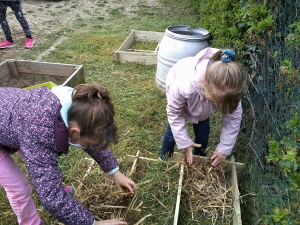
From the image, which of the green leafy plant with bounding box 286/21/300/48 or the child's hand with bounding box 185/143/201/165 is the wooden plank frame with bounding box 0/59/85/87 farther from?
the green leafy plant with bounding box 286/21/300/48

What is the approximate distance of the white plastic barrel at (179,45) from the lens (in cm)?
377

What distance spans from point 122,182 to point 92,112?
33.7 inches

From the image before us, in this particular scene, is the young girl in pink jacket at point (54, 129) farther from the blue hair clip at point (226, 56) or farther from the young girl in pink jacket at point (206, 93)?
the blue hair clip at point (226, 56)

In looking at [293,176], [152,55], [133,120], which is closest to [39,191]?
[293,176]

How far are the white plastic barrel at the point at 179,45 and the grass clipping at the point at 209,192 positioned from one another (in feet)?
5.43

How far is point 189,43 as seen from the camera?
3766mm

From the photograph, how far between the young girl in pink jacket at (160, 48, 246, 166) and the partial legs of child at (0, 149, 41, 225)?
120 centimetres

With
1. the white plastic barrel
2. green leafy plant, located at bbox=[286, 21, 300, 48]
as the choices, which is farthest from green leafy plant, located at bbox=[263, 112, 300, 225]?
the white plastic barrel

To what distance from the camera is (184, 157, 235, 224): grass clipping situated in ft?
7.79

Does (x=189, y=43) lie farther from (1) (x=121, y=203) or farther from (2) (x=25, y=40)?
(2) (x=25, y=40)

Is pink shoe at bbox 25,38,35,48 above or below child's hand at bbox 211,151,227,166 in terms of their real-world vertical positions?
below

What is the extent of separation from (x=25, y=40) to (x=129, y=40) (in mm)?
2273

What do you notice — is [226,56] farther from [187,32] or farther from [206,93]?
[187,32]

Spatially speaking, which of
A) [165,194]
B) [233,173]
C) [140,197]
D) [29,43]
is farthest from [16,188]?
[29,43]
